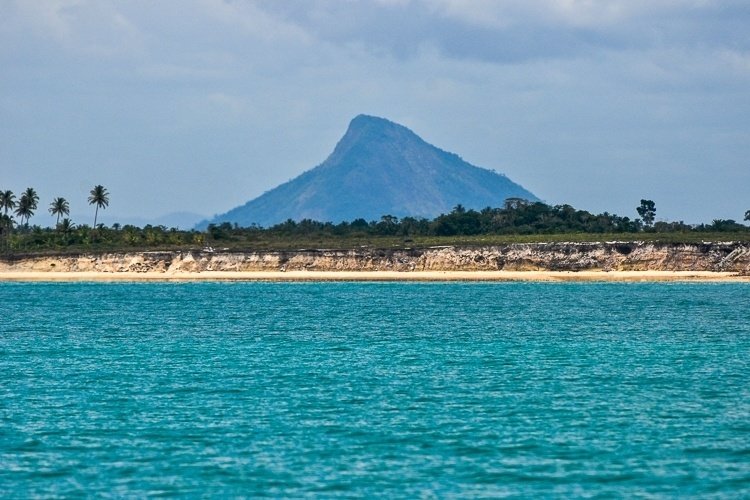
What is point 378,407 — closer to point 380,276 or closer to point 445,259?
point 380,276

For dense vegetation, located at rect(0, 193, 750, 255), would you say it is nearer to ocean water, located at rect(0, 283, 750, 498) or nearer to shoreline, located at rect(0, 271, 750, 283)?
shoreline, located at rect(0, 271, 750, 283)

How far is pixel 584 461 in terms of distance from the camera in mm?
21594

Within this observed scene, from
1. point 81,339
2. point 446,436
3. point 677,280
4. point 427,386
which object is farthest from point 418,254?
point 446,436

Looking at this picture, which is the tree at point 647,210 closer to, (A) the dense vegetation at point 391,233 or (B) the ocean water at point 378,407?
(A) the dense vegetation at point 391,233

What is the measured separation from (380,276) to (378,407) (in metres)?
82.2

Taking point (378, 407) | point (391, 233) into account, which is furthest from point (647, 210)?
point (378, 407)

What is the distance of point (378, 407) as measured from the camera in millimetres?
27891

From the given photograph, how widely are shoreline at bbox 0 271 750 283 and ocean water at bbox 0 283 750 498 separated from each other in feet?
147

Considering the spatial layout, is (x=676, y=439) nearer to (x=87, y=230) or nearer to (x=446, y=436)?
(x=446, y=436)

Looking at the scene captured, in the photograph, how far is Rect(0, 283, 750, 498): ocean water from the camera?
66.9 ft

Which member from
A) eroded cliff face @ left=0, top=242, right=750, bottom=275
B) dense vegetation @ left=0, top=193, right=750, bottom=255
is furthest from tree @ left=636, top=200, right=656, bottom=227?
eroded cliff face @ left=0, top=242, right=750, bottom=275

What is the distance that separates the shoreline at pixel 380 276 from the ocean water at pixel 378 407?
44.9 m

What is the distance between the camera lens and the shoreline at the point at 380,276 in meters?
102

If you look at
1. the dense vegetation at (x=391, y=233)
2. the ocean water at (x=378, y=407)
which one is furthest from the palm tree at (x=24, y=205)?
the ocean water at (x=378, y=407)
